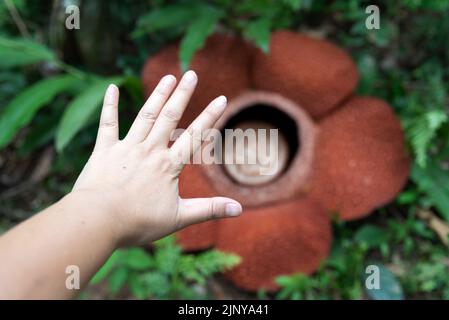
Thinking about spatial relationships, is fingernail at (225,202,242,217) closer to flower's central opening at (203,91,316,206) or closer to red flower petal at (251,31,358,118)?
flower's central opening at (203,91,316,206)

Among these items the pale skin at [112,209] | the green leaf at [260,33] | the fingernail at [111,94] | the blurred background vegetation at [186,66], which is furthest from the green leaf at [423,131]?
the fingernail at [111,94]

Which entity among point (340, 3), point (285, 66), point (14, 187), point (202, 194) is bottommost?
point (202, 194)

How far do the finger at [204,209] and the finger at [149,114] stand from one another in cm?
12

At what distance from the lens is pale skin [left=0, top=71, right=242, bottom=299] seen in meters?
0.55

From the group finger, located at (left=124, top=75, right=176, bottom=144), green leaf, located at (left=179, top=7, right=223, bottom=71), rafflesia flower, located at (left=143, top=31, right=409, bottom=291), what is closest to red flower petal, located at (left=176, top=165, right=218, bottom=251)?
rafflesia flower, located at (left=143, top=31, right=409, bottom=291)

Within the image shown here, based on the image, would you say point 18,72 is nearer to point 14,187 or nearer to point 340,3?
point 14,187

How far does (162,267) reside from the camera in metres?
1.19

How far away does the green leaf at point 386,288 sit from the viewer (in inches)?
47.8

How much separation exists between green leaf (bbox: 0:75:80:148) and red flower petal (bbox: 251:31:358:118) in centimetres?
55

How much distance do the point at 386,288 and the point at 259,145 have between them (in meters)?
0.52

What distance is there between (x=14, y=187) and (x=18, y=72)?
1.28 ft

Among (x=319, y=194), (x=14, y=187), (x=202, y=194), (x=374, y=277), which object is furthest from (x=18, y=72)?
(x=374, y=277)
